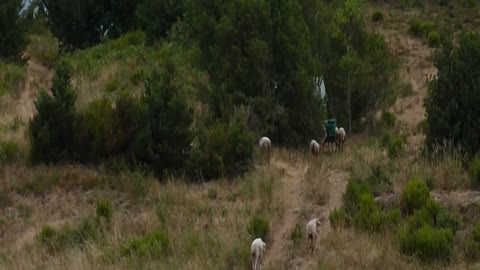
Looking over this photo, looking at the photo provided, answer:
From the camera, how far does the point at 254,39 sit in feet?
42.7

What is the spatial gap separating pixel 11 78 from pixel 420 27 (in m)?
14.3

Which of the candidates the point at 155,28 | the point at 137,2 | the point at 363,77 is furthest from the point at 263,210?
the point at 137,2

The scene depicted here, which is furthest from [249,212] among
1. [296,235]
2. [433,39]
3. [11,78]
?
[433,39]

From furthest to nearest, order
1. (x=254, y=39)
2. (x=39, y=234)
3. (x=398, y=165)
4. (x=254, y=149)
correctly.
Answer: (x=254, y=39) < (x=254, y=149) < (x=398, y=165) < (x=39, y=234)

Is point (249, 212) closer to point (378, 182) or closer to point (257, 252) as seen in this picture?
point (257, 252)

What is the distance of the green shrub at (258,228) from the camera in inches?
313

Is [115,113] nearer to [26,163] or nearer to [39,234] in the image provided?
[26,163]

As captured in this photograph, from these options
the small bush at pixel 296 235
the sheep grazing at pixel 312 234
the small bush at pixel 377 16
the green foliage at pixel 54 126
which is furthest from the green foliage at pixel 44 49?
the sheep grazing at pixel 312 234

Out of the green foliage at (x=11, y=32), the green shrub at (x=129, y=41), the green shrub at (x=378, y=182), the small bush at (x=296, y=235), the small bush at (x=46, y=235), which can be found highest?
the green foliage at (x=11, y=32)

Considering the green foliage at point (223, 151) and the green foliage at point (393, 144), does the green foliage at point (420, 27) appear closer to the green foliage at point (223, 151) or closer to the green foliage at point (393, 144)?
the green foliage at point (393, 144)

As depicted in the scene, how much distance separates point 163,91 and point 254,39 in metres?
2.86

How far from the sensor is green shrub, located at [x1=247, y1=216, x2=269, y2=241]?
26.1 ft

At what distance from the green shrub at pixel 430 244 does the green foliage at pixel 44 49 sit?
16067 mm

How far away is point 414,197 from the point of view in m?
8.16
